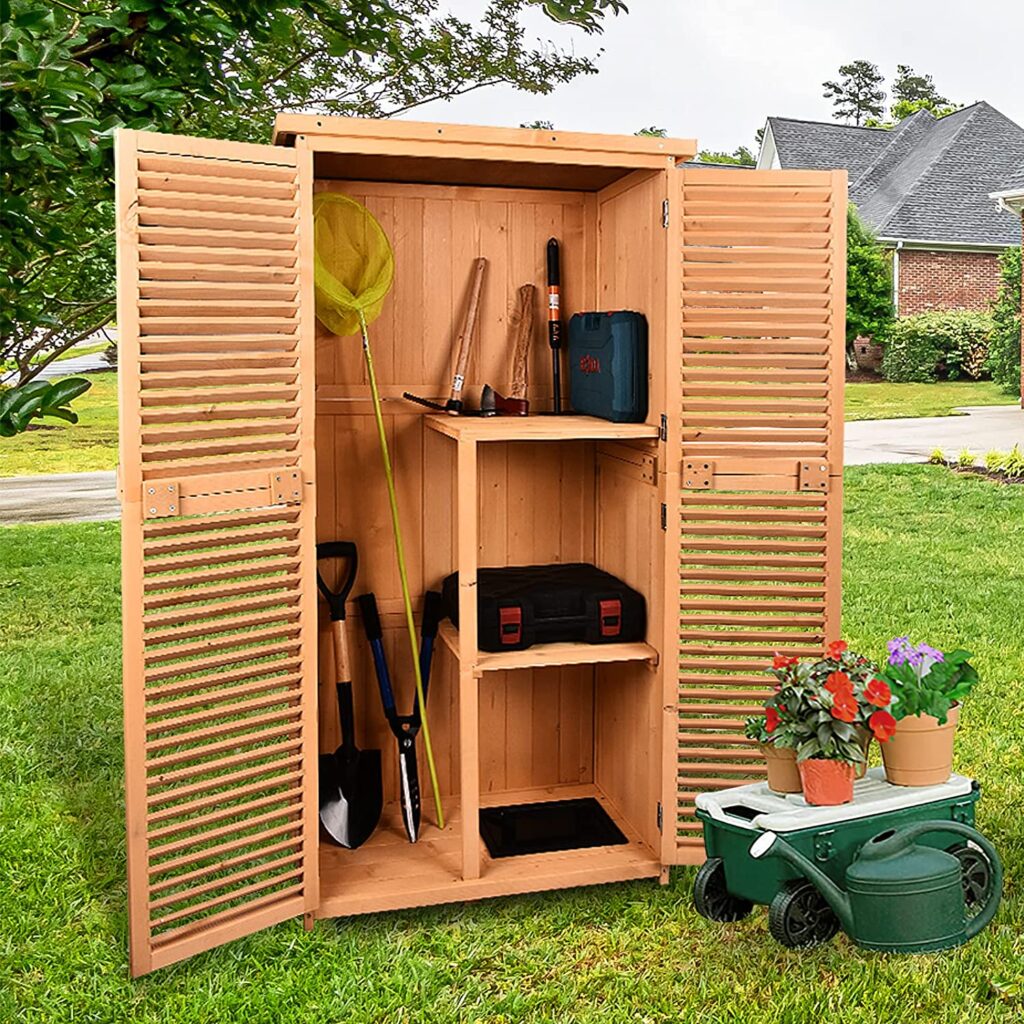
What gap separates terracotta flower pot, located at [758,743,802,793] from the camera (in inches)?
116

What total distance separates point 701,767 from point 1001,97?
22661mm

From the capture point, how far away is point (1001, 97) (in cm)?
2259

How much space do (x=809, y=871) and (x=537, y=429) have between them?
50.6 inches

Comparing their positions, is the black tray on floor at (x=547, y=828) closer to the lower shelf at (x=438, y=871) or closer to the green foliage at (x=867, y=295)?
the lower shelf at (x=438, y=871)

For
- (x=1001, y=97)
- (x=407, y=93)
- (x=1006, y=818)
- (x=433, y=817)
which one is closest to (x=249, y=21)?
(x=433, y=817)

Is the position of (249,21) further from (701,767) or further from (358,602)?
(701,767)

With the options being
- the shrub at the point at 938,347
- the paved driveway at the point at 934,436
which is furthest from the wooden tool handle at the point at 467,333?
the shrub at the point at 938,347

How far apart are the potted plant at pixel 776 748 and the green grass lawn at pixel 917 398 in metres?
12.1

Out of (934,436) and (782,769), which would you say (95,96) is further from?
(934,436)

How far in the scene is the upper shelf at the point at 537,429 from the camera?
10.3 feet

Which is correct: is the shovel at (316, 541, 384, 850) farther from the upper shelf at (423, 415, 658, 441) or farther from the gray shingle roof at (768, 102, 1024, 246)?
the gray shingle roof at (768, 102, 1024, 246)

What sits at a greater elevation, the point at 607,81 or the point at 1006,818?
the point at 607,81

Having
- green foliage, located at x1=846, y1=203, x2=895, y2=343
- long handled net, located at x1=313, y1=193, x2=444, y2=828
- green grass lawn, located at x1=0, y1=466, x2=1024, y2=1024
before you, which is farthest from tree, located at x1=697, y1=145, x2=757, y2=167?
green grass lawn, located at x1=0, y1=466, x2=1024, y2=1024

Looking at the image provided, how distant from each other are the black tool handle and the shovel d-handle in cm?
161
